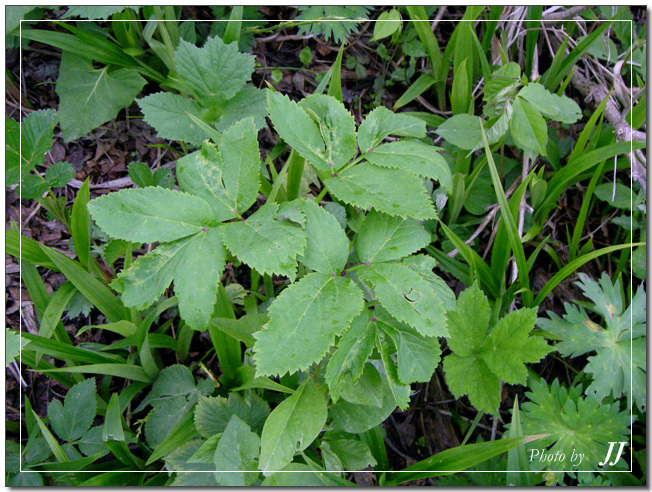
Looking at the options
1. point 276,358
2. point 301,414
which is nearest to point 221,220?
point 276,358

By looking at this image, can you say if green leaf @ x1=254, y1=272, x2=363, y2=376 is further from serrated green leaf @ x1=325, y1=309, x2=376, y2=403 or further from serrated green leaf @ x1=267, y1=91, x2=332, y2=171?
serrated green leaf @ x1=267, y1=91, x2=332, y2=171

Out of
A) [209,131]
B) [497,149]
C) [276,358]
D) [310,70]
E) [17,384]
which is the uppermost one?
[310,70]

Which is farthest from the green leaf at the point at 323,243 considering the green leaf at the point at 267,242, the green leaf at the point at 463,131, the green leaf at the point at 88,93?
the green leaf at the point at 88,93

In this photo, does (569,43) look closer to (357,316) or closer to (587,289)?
(587,289)

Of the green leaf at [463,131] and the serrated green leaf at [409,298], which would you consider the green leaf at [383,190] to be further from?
the green leaf at [463,131]

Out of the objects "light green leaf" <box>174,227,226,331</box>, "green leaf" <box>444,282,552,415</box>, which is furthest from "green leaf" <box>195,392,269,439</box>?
"green leaf" <box>444,282,552,415</box>

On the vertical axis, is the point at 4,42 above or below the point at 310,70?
above
